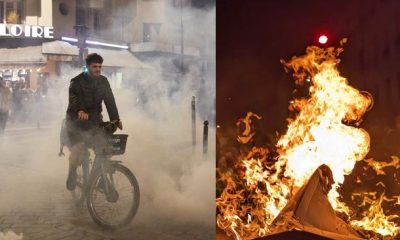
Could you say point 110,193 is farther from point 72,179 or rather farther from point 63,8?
point 63,8

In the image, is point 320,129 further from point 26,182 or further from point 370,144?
point 26,182

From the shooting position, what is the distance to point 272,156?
5.73 m

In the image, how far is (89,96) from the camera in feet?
15.1

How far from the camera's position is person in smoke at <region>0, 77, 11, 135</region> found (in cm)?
571

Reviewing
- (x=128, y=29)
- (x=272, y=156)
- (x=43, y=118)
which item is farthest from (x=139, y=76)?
(x=272, y=156)

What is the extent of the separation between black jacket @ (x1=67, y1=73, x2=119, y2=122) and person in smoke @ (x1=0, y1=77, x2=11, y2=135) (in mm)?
1661

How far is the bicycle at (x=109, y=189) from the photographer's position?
4246 mm

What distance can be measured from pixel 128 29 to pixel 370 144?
383 centimetres

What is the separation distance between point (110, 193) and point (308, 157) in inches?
97.4

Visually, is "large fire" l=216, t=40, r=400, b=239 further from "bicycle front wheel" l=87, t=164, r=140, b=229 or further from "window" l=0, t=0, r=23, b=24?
"window" l=0, t=0, r=23, b=24

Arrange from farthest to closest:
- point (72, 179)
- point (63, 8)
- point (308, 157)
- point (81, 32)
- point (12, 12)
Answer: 1. point (12, 12)
2. point (63, 8)
3. point (81, 32)
4. point (308, 157)
5. point (72, 179)

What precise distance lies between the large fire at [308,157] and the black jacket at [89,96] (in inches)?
80.7

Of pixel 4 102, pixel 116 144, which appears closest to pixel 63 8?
pixel 4 102

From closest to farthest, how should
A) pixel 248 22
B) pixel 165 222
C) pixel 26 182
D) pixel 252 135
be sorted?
pixel 165 222
pixel 26 182
pixel 248 22
pixel 252 135
